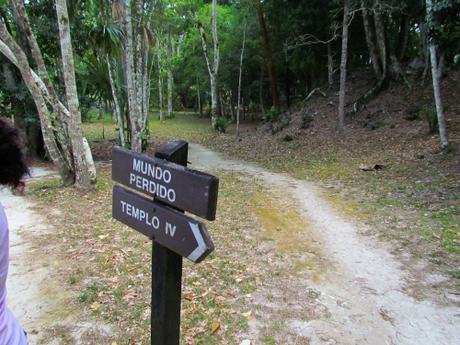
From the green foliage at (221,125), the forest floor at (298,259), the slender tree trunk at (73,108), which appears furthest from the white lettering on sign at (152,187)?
the green foliage at (221,125)

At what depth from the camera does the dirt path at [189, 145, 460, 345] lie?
125 inches

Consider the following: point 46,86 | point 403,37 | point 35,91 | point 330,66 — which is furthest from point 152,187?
point 403,37

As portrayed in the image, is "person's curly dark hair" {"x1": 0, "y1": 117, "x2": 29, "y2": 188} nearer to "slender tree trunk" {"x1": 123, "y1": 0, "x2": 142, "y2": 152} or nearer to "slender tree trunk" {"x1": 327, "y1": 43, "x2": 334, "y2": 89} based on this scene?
"slender tree trunk" {"x1": 123, "y1": 0, "x2": 142, "y2": 152}

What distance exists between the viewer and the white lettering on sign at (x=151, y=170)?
6.11ft

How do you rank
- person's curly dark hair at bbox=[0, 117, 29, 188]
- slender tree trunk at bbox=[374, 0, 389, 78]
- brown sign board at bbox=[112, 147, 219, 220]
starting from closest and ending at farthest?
1. person's curly dark hair at bbox=[0, 117, 29, 188]
2. brown sign board at bbox=[112, 147, 219, 220]
3. slender tree trunk at bbox=[374, 0, 389, 78]

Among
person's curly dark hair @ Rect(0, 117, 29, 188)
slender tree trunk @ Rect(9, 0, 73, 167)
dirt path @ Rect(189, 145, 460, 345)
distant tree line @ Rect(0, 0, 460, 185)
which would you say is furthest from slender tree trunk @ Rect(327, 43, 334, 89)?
person's curly dark hair @ Rect(0, 117, 29, 188)

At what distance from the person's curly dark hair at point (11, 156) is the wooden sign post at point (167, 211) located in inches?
22.3

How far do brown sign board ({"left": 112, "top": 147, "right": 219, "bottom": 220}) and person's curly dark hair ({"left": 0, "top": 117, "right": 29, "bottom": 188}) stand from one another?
1.81 feet

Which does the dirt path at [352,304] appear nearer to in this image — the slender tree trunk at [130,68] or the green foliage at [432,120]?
the slender tree trunk at [130,68]

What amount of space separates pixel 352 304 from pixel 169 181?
2.63 m

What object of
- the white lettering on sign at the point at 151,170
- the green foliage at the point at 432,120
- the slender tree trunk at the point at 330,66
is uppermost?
the slender tree trunk at the point at 330,66

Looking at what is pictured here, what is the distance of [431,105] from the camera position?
40.2 ft

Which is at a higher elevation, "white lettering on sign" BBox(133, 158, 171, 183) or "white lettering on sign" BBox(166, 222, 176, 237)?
"white lettering on sign" BBox(133, 158, 171, 183)

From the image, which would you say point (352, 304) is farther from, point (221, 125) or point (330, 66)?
point (221, 125)
